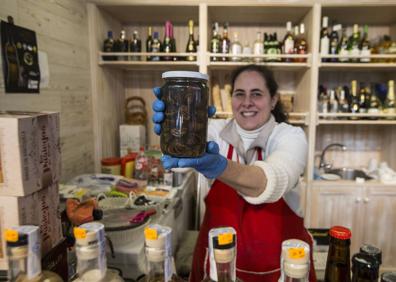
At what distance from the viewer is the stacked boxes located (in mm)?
578

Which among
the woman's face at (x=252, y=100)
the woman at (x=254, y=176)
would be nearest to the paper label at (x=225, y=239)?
the woman at (x=254, y=176)

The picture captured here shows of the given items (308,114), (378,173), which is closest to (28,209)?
(308,114)

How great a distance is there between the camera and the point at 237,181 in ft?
2.98

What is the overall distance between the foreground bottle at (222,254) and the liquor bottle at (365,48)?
195 centimetres

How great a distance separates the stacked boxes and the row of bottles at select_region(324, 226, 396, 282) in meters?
0.56

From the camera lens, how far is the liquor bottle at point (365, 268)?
1.55 feet

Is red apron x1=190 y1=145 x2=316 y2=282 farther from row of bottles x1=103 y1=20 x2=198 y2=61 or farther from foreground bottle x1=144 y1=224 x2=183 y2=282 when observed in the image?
row of bottles x1=103 y1=20 x2=198 y2=61

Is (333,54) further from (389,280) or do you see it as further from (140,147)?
(389,280)

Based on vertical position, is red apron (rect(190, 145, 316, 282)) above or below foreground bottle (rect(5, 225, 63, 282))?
below

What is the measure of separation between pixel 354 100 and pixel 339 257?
6.27ft

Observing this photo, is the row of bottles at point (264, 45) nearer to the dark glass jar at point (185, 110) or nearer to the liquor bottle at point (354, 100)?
the liquor bottle at point (354, 100)

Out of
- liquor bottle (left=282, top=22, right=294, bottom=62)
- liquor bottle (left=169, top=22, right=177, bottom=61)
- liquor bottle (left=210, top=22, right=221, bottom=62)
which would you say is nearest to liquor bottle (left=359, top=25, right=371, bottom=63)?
liquor bottle (left=282, top=22, right=294, bottom=62)

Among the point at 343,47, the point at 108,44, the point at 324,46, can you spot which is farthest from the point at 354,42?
the point at 108,44

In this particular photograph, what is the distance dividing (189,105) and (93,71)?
1598 millimetres
